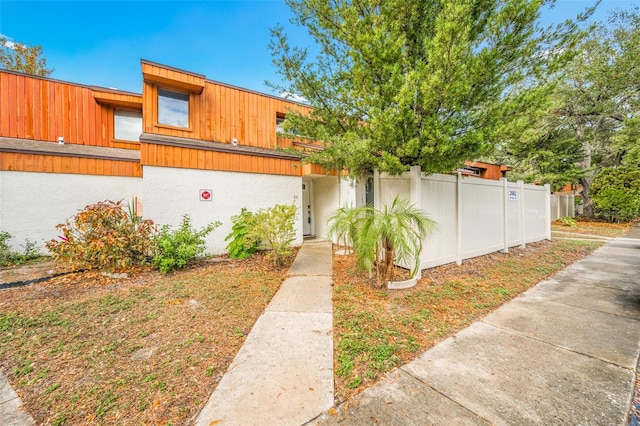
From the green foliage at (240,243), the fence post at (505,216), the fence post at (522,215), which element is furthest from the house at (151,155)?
the fence post at (522,215)

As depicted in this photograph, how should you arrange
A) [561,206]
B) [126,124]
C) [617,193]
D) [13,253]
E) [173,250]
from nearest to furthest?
[173,250] → [13,253] → [126,124] → [617,193] → [561,206]

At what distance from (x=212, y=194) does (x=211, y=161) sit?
0.92m

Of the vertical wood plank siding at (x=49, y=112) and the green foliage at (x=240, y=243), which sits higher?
the vertical wood plank siding at (x=49, y=112)

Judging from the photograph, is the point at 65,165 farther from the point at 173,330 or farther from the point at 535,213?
the point at 535,213

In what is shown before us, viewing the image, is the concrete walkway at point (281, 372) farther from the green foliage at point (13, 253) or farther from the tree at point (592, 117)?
the tree at point (592, 117)

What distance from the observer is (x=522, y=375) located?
2.26m

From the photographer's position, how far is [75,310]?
12.0 feet

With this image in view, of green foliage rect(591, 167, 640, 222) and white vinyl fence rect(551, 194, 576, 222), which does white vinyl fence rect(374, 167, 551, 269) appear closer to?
white vinyl fence rect(551, 194, 576, 222)

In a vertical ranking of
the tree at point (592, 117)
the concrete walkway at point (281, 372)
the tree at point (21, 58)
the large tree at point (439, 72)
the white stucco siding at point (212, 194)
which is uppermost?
the tree at point (21, 58)

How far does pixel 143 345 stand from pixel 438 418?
2.99 meters

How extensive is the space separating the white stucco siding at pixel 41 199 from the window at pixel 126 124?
2.59 meters

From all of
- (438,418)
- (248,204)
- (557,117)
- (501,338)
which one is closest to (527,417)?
(438,418)

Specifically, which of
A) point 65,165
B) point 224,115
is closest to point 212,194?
point 224,115

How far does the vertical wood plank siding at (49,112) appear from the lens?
779 cm
